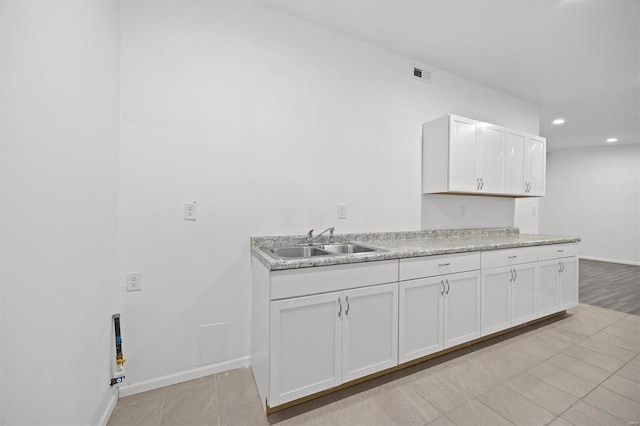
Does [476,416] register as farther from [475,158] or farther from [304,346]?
[475,158]

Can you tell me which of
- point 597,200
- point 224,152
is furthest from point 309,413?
point 597,200

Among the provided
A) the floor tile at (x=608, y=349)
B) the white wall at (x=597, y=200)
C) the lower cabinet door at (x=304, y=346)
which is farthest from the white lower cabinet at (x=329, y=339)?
the white wall at (x=597, y=200)

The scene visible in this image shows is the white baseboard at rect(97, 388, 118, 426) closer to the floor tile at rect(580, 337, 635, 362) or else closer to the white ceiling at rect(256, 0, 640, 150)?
the white ceiling at rect(256, 0, 640, 150)

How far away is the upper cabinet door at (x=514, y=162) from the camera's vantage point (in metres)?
2.91

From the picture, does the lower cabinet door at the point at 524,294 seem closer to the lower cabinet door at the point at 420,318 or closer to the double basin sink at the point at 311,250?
the lower cabinet door at the point at 420,318

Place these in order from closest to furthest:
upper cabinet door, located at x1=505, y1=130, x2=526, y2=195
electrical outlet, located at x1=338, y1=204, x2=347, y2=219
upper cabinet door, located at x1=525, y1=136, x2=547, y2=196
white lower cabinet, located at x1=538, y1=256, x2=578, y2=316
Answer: electrical outlet, located at x1=338, y1=204, x2=347, y2=219
white lower cabinet, located at x1=538, y1=256, x2=578, y2=316
upper cabinet door, located at x1=505, y1=130, x2=526, y2=195
upper cabinet door, located at x1=525, y1=136, x2=547, y2=196

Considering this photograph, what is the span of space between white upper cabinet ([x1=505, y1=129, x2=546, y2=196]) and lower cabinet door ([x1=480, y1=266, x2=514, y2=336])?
1107 mm

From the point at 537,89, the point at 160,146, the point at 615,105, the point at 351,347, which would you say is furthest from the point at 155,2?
the point at 615,105

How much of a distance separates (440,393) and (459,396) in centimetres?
11

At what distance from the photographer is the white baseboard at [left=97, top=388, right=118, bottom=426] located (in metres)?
1.38

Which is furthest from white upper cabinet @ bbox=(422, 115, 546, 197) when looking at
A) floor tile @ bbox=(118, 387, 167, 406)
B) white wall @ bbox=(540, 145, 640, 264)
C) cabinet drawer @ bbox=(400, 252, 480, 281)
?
white wall @ bbox=(540, 145, 640, 264)

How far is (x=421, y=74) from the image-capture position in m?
2.75

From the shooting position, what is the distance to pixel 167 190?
5.70ft

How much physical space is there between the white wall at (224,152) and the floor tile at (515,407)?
1.45 meters
